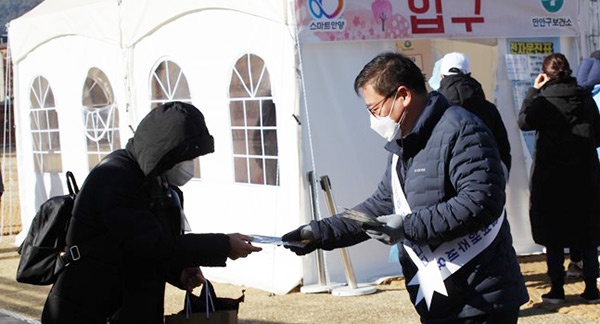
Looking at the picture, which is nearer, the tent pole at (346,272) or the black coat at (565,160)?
the black coat at (565,160)

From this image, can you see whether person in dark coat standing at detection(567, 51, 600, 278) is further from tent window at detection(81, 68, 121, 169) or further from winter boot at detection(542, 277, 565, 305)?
tent window at detection(81, 68, 121, 169)

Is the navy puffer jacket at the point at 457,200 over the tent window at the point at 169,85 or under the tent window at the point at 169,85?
under

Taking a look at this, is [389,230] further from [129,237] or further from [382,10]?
[382,10]

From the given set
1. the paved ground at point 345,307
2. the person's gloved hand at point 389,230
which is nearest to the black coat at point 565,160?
the paved ground at point 345,307

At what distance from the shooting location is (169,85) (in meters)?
9.58

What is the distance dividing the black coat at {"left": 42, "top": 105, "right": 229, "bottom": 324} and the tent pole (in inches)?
176

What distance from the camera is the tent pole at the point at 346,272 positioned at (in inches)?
311

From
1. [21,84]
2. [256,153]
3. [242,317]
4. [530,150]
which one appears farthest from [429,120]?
[21,84]

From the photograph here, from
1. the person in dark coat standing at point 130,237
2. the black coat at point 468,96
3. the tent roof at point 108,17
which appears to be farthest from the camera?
the tent roof at point 108,17

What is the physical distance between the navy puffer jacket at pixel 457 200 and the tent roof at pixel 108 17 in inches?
189

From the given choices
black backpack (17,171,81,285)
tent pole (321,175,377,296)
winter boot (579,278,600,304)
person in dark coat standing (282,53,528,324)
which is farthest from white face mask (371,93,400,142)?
tent pole (321,175,377,296)

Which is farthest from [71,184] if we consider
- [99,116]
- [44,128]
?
[44,128]

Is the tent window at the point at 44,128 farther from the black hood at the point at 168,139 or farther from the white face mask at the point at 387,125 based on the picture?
the white face mask at the point at 387,125

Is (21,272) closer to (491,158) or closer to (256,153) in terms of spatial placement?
(491,158)
